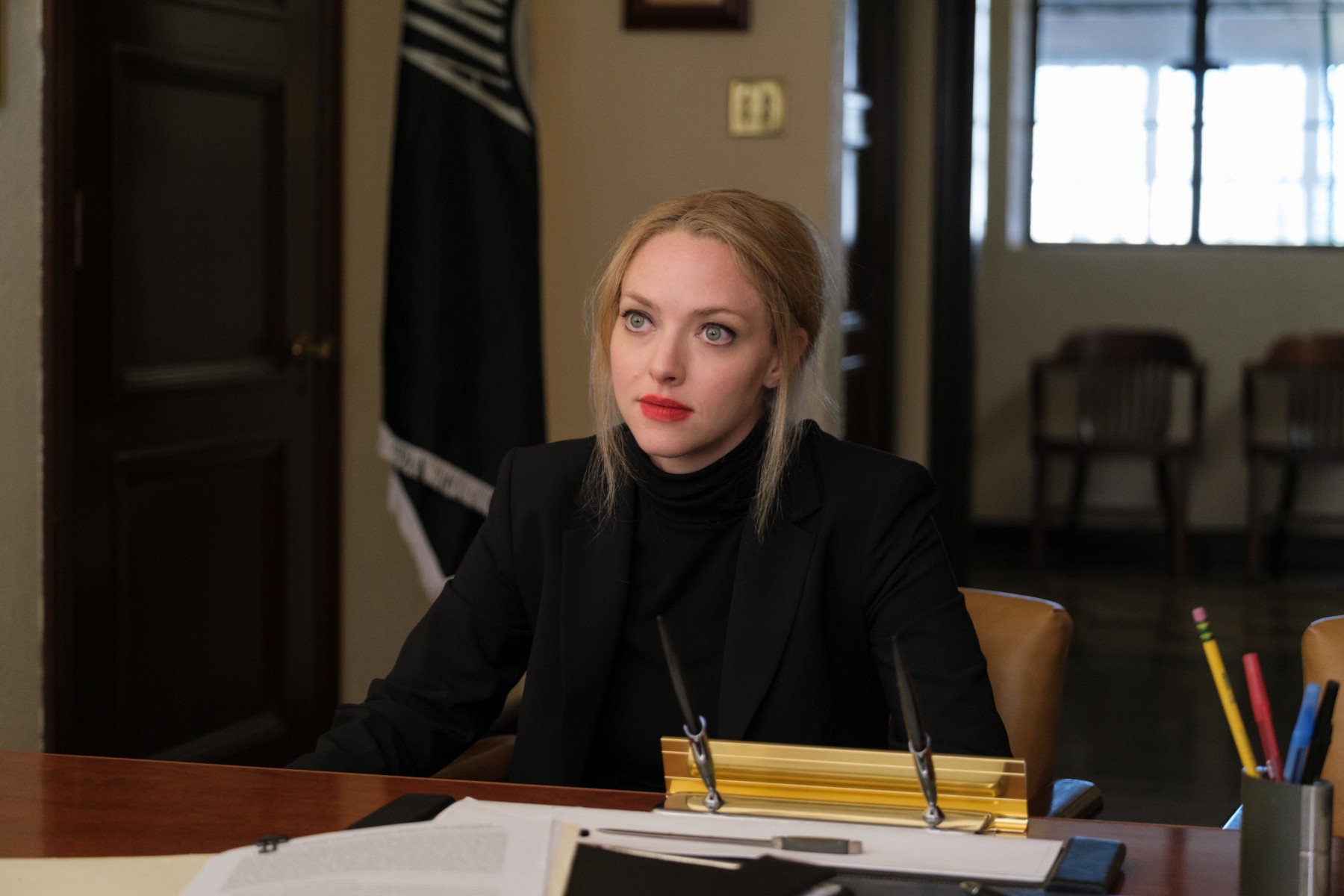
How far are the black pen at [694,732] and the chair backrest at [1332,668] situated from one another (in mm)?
619

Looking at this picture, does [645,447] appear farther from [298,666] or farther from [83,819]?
[298,666]

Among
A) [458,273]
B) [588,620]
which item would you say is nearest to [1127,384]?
[458,273]

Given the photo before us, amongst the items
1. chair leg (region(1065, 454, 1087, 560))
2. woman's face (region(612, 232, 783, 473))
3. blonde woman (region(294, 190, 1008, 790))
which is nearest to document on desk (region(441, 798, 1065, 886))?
blonde woman (region(294, 190, 1008, 790))

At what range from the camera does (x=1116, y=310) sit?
268 inches

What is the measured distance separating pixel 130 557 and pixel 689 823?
2012 mm

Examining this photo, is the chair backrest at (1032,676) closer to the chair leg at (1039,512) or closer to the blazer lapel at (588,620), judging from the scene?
the blazer lapel at (588,620)

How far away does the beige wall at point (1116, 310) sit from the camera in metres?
6.57

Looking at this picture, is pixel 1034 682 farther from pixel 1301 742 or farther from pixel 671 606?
pixel 1301 742

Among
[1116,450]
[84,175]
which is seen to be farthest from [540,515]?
[1116,450]

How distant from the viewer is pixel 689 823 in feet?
3.76

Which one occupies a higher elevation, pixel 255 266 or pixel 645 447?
pixel 255 266

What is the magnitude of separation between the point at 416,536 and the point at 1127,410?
12.8 ft

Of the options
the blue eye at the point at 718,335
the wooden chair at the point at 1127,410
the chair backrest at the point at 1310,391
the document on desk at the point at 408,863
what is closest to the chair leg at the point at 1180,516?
the wooden chair at the point at 1127,410

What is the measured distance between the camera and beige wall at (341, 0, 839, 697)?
3369 millimetres
